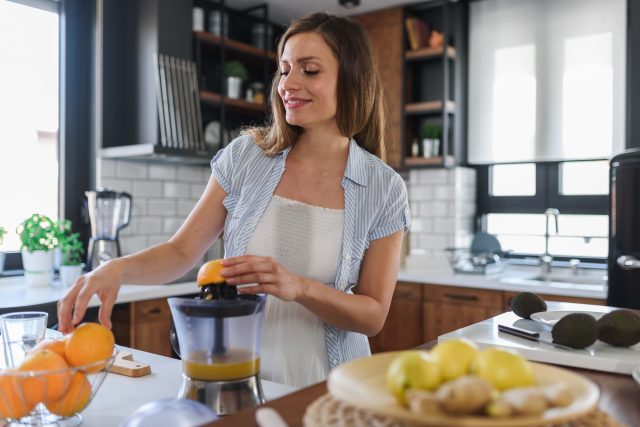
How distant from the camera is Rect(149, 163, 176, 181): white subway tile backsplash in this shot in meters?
3.76

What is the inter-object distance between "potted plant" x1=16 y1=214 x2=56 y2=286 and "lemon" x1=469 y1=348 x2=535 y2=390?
280 centimetres

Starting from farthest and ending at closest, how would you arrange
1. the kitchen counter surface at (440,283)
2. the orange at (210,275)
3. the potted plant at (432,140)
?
the potted plant at (432,140)
the kitchen counter surface at (440,283)
the orange at (210,275)

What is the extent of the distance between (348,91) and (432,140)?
2.63 metres

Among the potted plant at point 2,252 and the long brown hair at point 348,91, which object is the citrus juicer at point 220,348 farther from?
the potted plant at point 2,252

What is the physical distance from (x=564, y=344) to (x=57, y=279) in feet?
9.20

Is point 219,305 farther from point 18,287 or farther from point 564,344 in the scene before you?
point 18,287

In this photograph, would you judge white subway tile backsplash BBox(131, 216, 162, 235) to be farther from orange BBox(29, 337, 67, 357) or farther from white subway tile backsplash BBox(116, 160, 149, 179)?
orange BBox(29, 337, 67, 357)

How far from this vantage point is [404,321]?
387 centimetres

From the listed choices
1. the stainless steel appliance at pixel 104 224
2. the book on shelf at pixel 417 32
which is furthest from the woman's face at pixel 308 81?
the book on shelf at pixel 417 32

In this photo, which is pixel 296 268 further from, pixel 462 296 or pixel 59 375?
pixel 462 296

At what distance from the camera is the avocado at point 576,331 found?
1.23 metres

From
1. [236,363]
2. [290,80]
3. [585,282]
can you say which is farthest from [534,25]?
[236,363]

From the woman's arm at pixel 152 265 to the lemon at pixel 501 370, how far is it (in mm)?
701

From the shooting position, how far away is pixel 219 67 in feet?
13.5
